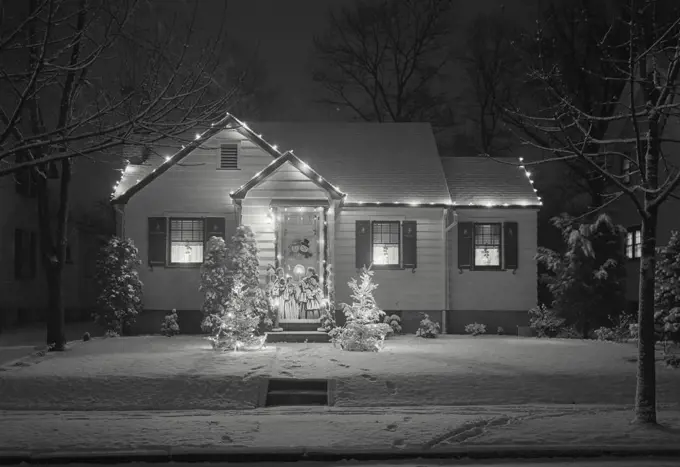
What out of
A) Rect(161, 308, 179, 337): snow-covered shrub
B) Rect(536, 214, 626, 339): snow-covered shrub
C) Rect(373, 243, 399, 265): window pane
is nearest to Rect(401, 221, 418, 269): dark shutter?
Rect(373, 243, 399, 265): window pane

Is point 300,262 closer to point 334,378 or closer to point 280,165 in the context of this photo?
point 280,165

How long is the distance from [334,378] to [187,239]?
449 inches

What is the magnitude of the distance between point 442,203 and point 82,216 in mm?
17758

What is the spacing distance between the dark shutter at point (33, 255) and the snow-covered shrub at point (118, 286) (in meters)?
7.80

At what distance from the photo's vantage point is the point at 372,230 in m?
25.5

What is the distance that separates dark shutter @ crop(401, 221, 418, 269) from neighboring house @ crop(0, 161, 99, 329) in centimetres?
1187

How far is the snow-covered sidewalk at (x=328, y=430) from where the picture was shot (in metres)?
10.4

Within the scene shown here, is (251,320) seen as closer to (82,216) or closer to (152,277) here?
(152,277)

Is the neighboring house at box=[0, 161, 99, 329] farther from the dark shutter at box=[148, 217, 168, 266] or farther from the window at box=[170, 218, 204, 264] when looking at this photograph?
the window at box=[170, 218, 204, 264]

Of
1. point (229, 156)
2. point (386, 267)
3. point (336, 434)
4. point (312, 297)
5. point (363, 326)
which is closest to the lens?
point (336, 434)

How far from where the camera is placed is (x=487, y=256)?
26141 millimetres

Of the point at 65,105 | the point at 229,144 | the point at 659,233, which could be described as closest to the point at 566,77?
the point at 659,233

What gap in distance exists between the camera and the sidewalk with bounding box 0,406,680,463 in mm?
10070

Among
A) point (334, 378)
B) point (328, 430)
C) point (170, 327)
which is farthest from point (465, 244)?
point (328, 430)
